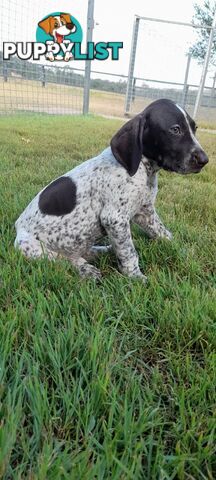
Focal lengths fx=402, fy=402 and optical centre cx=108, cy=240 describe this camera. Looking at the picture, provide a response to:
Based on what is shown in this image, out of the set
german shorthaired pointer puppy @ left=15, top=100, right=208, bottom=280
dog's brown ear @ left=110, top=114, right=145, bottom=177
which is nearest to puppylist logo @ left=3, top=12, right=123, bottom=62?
german shorthaired pointer puppy @ left=15, top=100, right=208, bottom=280

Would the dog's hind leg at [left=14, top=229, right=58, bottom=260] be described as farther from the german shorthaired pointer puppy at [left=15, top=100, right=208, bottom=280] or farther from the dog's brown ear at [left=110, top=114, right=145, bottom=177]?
the dog's brown ear at [left=110, top=114, right=145, bottom=177]

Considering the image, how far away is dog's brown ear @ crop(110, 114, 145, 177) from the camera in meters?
2.27

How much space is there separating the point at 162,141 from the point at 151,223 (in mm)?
595

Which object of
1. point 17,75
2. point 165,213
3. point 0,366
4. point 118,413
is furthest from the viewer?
point 17,75

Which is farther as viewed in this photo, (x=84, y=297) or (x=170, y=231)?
(x=170, y=231)

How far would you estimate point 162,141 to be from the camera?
7.71ft

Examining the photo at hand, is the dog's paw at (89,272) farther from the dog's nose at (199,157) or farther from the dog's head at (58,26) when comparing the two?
the dog's head at (58,26)

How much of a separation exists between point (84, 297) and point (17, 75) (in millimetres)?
10005

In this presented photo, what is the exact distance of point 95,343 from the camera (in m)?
1.44

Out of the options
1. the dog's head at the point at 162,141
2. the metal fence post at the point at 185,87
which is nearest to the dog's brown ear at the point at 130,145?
the dog's head at the point at 162,141

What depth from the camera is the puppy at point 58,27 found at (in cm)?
1070

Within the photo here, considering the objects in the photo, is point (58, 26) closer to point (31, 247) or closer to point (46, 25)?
point (46, 25)

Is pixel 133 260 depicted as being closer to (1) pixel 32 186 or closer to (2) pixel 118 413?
(2) pixel 118 413

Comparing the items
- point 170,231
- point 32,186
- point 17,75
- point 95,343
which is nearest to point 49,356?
point 95,343
